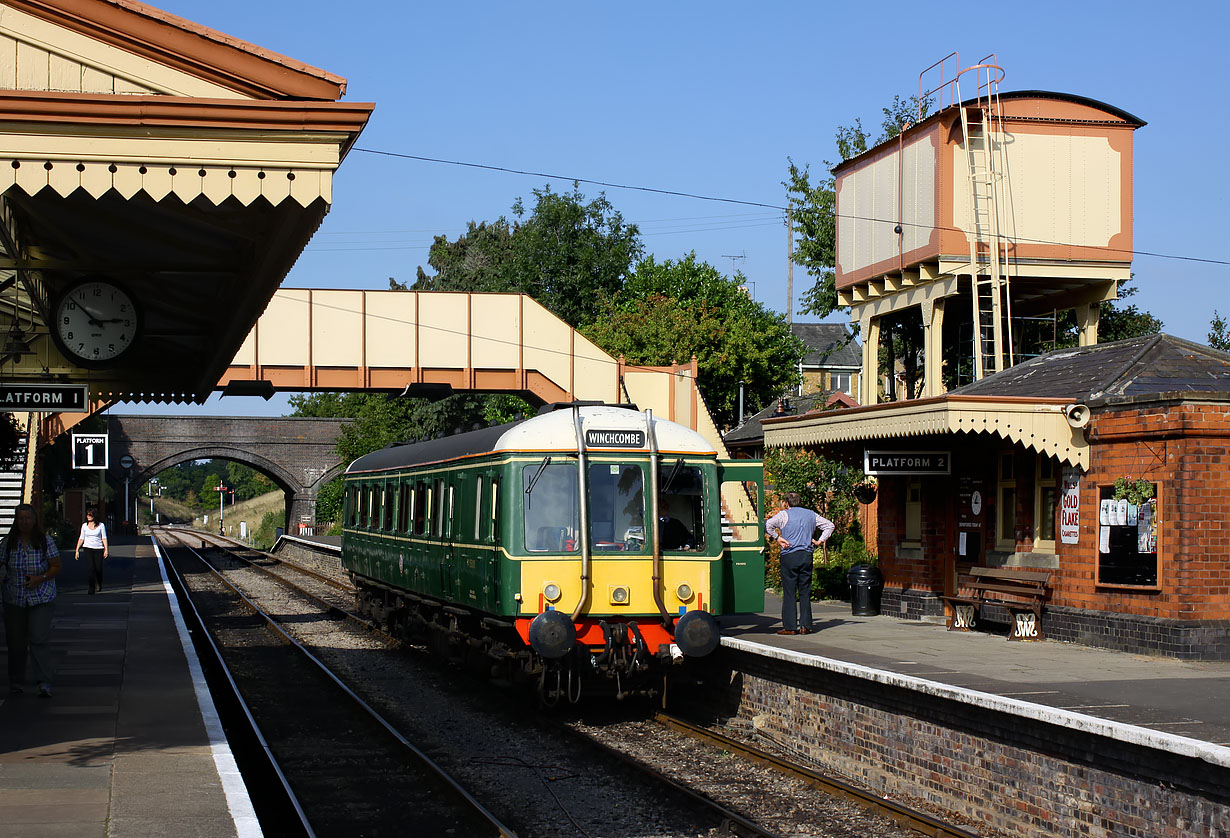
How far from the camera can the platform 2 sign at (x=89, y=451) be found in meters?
24.5

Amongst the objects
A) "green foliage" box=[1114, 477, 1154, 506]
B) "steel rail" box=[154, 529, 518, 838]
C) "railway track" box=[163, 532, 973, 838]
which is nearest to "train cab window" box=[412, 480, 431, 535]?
"steel rail" box=[154, 529, 518, 838]

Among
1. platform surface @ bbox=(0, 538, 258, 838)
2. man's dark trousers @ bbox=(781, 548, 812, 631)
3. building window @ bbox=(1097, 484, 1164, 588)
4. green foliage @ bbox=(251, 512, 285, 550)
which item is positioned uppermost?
building window @ bbox=(1097, 484, 1164, 588)

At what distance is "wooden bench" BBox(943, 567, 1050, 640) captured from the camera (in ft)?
45.9

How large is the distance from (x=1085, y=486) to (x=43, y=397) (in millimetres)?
10200

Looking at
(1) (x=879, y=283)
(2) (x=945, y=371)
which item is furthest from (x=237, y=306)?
(2) (x=945, y=371)

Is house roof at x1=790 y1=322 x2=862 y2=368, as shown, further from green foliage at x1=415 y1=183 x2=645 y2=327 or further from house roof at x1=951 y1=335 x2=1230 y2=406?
house roof at x1=951 y1=335 x2=1230 y2=406

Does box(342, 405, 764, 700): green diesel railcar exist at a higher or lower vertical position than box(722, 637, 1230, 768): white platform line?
higher

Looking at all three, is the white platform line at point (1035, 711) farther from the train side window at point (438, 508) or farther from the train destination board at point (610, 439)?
the train side window at point (438, 508)

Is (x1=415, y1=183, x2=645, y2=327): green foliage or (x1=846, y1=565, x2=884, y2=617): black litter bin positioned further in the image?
(x1=415, y1=183, x2=645, y2=327): green foliage

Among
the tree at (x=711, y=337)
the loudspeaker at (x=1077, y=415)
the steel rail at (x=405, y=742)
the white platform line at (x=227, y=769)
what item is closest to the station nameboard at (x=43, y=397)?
the white platform line at (x=227, y=769)

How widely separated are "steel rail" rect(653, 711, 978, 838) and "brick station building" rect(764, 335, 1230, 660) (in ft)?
14.0

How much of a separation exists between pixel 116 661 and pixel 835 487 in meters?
15.8

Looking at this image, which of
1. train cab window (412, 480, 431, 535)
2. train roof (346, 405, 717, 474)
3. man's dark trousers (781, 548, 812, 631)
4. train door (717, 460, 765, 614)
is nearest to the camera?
train roof (346, 405, 717, 474)

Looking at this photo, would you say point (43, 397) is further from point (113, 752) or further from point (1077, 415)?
point (1077, 415)
